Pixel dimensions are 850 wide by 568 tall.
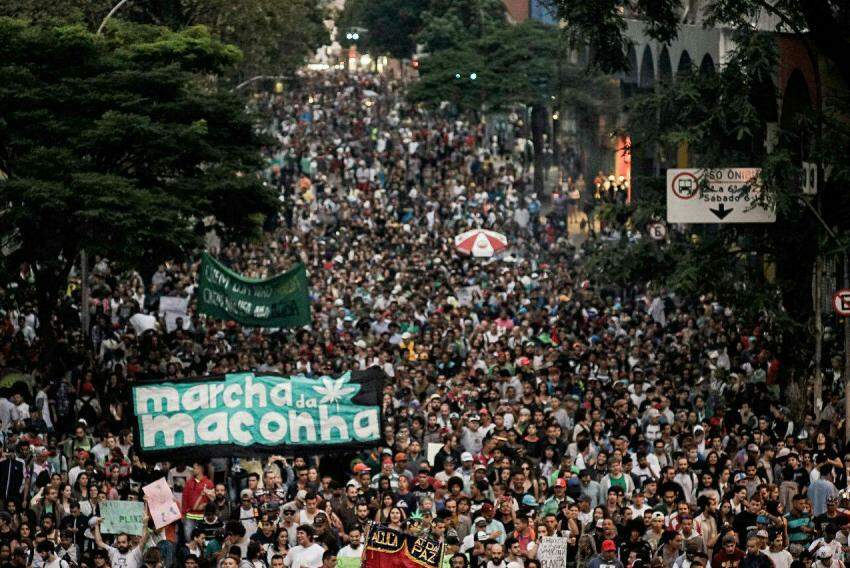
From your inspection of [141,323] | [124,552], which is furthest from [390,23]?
[124,552]

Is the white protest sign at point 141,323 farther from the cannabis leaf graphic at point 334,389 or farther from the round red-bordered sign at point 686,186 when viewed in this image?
the cannabis leaf graphic at point 334,389

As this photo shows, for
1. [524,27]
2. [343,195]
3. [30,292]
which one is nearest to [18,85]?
[30,292]

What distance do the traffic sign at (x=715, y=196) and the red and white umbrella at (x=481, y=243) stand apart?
13.9m

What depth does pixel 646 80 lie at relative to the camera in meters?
55.7

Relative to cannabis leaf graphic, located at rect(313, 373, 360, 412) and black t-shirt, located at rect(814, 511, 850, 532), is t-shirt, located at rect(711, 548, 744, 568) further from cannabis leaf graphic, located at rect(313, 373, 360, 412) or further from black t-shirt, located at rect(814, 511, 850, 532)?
cannabis leaf graphic, located at rect(313, 373, 360, 412)

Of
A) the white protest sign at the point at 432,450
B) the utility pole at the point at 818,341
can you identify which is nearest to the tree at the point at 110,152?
the white protest sign at the point at 432,450

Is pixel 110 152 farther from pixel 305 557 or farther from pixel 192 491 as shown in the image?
pixel 305 557

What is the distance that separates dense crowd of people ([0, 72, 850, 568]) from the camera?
1762cm

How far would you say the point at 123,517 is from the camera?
1792cm

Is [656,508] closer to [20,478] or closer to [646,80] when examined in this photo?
[20,478]

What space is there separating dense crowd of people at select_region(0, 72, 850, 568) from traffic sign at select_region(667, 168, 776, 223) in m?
2.22

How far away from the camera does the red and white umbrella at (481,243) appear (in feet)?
128

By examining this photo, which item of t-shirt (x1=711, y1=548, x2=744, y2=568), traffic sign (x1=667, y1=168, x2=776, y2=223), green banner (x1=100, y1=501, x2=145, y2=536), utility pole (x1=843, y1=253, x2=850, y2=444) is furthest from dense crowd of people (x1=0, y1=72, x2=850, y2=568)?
traffic sign (x1=667, y1=168, x2=776, y2=223)

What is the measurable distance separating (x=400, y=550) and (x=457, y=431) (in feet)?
19.6
